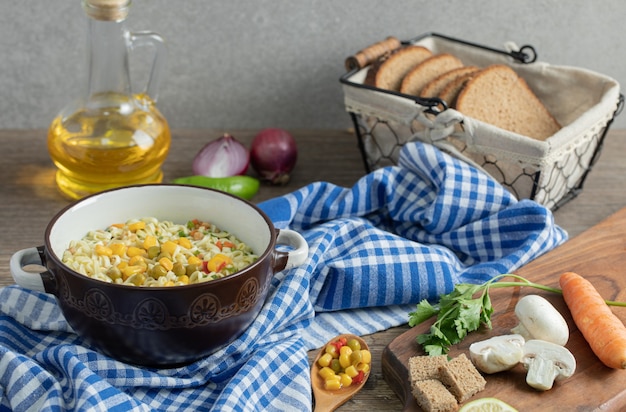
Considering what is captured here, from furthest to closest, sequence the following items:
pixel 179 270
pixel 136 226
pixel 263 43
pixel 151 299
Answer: pixel 263 43 < pixel 136 226 < pixel 179 270 < pixel 151 299

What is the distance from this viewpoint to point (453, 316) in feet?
3.89

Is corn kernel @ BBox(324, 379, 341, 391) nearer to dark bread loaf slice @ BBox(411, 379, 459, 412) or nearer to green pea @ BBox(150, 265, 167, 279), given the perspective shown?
dark bread loaf slice @ BBox(411, 379, 459, 412)

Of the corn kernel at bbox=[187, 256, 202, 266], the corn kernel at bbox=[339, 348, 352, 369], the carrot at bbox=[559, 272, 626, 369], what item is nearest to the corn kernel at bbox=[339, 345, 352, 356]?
the corn kernel at bbox=[339, 348, 352, 369]

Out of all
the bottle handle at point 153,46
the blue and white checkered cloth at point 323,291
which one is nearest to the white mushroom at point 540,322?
the blue and white checkered cloth at point 323,291

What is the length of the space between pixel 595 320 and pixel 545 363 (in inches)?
5.3

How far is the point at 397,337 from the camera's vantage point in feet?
3.90

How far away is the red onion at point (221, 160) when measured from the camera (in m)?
1.71

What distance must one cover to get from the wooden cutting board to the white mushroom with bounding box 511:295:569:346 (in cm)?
3

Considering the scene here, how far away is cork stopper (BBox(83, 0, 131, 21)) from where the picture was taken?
148 centimetres

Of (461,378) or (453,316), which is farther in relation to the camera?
(453,316)

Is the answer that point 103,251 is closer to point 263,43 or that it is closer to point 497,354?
point 497,354

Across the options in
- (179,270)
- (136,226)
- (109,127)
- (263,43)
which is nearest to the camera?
(179,270)

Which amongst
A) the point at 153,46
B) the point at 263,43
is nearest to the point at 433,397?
the point at 153,46

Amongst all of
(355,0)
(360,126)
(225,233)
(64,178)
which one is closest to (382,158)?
(360,126)
